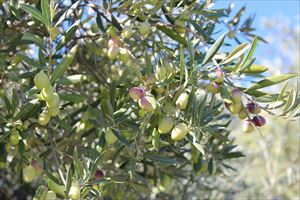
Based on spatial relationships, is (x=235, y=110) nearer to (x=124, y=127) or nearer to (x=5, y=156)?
(x=124, y=127)

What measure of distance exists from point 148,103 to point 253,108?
0.24 m

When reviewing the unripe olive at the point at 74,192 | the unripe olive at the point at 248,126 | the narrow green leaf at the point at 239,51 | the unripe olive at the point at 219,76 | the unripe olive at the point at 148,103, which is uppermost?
the narrow green leaf at the point at 239,51

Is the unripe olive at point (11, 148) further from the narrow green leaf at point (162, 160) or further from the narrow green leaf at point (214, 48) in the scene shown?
the narrow green leaf at point (214, 48)

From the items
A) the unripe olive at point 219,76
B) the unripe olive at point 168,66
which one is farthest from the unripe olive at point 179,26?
the unripe olive at point 219,76

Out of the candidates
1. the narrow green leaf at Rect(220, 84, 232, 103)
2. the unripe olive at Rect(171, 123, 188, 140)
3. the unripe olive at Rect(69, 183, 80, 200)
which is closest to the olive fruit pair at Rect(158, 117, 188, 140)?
the unripe olive at Rect(171, 123, 188, 140)

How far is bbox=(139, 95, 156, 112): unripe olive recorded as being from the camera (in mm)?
1041

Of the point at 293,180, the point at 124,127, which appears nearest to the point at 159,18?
→ the point at 124,127

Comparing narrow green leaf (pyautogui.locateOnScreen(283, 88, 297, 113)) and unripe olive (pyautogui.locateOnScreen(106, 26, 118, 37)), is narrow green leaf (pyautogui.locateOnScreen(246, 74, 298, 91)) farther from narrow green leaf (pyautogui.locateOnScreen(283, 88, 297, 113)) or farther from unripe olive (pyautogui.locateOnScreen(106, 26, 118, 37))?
unripe olive (pyautogui.locateOnScreen(106, 26, 118, 37))

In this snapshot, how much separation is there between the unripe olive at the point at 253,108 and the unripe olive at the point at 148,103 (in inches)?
8.8

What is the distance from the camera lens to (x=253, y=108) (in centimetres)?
111

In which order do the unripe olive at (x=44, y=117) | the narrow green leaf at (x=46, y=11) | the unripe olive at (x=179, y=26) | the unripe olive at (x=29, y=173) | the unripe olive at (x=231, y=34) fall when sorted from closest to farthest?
1. the narrow green leaf at (x=46, y=11)
2. the unripe olive at (x=44, y=117)
3. the unripe olive at (x=29, y=173)
4. the unripe olive at (x=179, y=26)
5. the unripe olive at (x=231, y=34)

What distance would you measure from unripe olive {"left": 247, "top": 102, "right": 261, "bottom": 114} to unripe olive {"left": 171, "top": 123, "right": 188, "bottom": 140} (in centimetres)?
15

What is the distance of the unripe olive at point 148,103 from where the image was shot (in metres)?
1.04

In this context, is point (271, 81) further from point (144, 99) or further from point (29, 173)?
point (29, 173)
